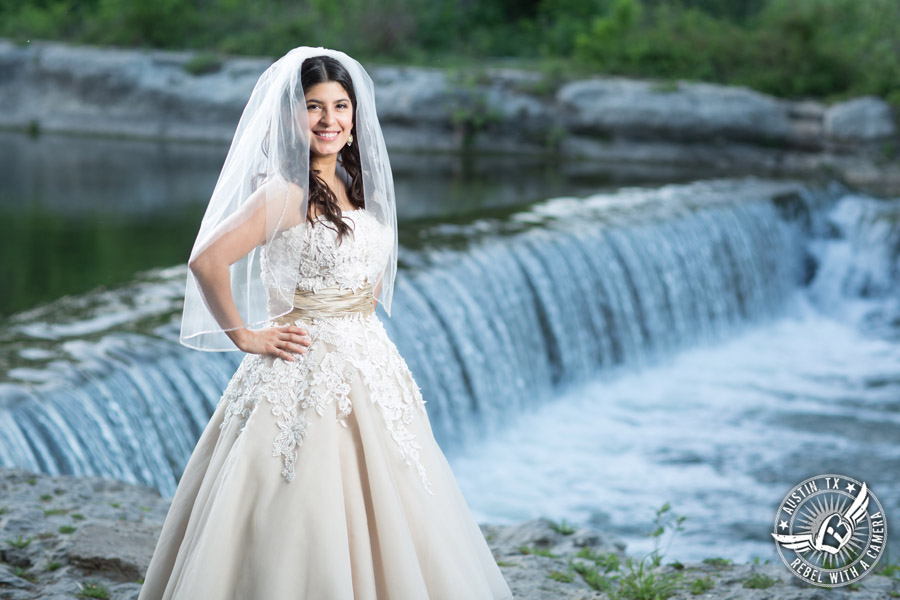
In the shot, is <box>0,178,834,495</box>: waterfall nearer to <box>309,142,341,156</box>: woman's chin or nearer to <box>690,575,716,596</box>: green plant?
<box>309,142,341,156</box>: woman's chin

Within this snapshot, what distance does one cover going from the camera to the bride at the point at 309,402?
230 centimetres

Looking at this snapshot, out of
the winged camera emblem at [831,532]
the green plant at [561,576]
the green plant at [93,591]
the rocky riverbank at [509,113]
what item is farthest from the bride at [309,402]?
the rocky riverbank at [509,113]

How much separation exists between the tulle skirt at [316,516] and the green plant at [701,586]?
96 centimetres

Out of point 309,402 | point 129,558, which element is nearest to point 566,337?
point 129,558

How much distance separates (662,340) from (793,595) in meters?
5.76


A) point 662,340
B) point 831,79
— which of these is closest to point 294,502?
point 662,340

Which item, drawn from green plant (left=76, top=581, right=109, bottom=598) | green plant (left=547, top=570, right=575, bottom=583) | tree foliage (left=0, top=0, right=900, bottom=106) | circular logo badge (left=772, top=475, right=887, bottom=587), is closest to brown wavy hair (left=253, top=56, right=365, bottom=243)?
green plant (left=76, top=581, right=109, bottom=598)

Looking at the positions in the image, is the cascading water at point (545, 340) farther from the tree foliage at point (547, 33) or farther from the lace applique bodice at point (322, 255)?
the tree foliage at point (547, 33)

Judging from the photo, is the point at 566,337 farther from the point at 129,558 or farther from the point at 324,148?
the point at 324,148

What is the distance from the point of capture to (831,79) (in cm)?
1448

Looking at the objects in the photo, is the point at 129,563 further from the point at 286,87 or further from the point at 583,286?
the point at 583,286

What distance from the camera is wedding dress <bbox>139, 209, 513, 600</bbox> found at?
2287 millimetres

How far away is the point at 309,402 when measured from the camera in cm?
240

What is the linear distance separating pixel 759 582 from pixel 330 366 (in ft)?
5.40
